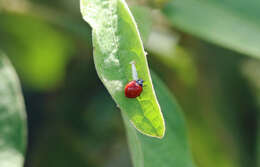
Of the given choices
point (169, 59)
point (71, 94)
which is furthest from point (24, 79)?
point (169, 59)

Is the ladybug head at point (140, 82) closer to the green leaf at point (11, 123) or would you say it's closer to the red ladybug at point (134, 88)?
the red ladybug at point (134, 88)

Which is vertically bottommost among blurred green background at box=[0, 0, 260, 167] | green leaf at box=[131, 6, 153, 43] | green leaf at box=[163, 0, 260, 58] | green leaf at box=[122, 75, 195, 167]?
blurred green background at box=[0, 0, 260, 167]

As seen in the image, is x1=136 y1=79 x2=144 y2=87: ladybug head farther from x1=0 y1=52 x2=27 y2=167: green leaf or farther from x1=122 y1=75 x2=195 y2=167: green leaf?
x1=0 y1=52 x2=27 y2=167: green leaf

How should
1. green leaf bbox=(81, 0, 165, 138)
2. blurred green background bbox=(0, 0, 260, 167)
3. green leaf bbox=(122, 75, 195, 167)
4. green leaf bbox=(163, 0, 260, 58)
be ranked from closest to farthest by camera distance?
green leaf bbox=(81, 0, 165, 138) → green leaf bbox=(122, 75, 195, 167) → green leaf bbox=(163, 0, 260, 58) → blurred green background bbox=(0, 0, 260, 167)

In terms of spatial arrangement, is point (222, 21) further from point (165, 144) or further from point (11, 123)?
point (11, 123)

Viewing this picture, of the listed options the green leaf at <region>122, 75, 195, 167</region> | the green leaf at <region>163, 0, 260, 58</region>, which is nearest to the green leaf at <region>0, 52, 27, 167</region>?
the green leaf at <region>122, 75, 195, 167</region>

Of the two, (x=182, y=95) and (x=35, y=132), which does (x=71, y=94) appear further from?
(x=182, y=95)
